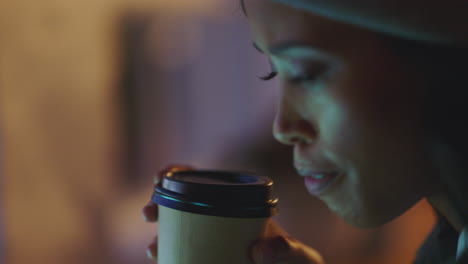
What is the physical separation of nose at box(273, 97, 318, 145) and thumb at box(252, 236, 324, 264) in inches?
5.3

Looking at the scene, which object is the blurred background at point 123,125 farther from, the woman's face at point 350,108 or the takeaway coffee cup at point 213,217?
the woman's face at point 350,108

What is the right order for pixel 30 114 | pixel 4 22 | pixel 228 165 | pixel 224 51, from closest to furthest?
pixel 4 22 → pixel 30 114 → pixel 228 165 → pixel 224 51

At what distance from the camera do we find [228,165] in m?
2.54

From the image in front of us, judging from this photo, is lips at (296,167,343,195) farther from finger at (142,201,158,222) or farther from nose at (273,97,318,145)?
finger at (142,201,158,222)

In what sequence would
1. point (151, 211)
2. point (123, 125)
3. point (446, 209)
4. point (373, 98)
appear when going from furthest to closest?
point (123, 125)
point (151, 211)
point (446, 209)
point (373, 98)

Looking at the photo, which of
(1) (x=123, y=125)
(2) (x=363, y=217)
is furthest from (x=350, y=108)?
(1) (x=123, y=125)

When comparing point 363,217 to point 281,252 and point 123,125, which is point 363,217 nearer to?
point 281,252

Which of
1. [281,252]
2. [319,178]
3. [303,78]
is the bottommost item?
[281,252]

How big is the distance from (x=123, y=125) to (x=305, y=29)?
210 centimetres

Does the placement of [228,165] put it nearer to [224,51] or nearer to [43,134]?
[224,51]

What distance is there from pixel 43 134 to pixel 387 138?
6.35 ft

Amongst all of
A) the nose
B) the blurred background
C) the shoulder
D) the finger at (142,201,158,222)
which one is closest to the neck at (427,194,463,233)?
the shoulder

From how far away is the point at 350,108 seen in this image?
1.65 feet

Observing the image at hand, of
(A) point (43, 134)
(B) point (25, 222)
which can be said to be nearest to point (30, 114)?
(A) point (43, 134)
